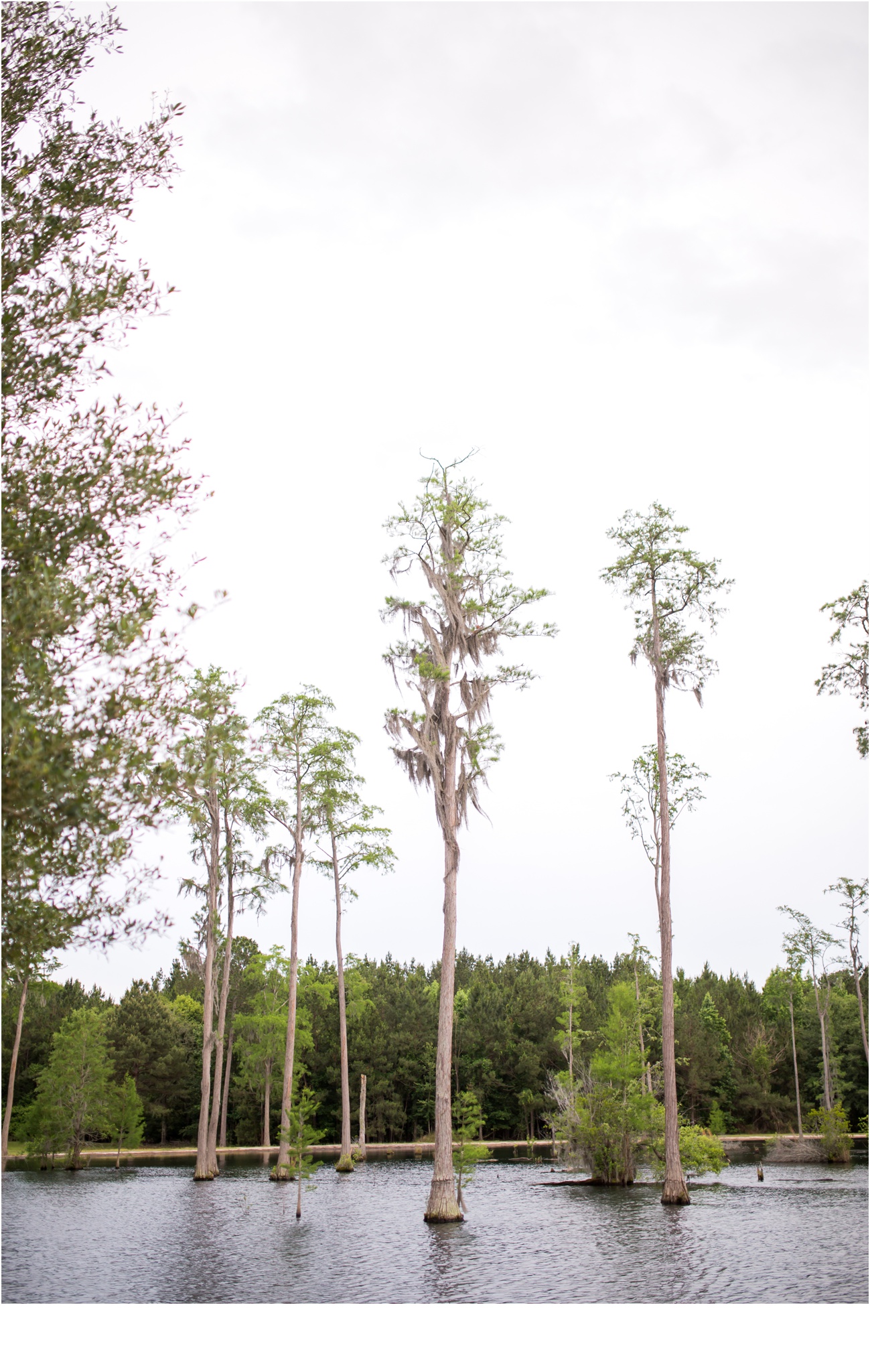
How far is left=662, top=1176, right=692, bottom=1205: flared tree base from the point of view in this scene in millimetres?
17047

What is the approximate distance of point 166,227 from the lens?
10.9m

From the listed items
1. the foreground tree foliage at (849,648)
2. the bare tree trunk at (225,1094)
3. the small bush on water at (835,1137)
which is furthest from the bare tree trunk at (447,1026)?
the bare tree trunk at (225,1094)

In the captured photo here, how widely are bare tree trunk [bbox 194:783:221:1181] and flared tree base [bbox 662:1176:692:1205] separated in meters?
11.8

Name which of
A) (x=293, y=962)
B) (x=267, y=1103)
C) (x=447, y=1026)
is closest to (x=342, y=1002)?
→ (x=293, y=962)

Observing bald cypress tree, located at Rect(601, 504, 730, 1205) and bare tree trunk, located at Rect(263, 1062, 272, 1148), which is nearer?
bald cypress tree, located at Rect(601, 504, 730, 1205)

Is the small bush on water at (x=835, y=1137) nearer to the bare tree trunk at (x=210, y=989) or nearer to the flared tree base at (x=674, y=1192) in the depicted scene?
the flared tree base at (x=674, y=1192)

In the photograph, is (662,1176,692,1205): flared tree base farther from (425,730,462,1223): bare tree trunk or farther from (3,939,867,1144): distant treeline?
(3,939,867,1144): distant treeline

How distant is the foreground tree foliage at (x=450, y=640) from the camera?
15.5 m

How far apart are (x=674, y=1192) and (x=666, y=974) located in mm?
3803

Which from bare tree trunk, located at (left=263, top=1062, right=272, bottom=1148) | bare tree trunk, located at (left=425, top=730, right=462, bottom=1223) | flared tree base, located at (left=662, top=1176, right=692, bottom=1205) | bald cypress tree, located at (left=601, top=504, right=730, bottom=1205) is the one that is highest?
bald cypress tree, located at (left=601, top=504, right=730, bottom=1205)

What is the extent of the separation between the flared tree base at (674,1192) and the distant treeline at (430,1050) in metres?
26.3

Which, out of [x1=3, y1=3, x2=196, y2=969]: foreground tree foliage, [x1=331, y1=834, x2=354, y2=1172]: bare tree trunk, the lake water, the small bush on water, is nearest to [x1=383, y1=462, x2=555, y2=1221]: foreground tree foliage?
the lake water

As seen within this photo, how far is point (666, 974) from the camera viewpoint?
1748 cm

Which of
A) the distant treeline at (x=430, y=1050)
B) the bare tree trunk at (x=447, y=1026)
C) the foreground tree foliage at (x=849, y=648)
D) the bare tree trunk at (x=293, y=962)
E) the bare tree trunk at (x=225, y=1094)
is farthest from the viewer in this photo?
the distant treeline at (x=430, y=1050)
